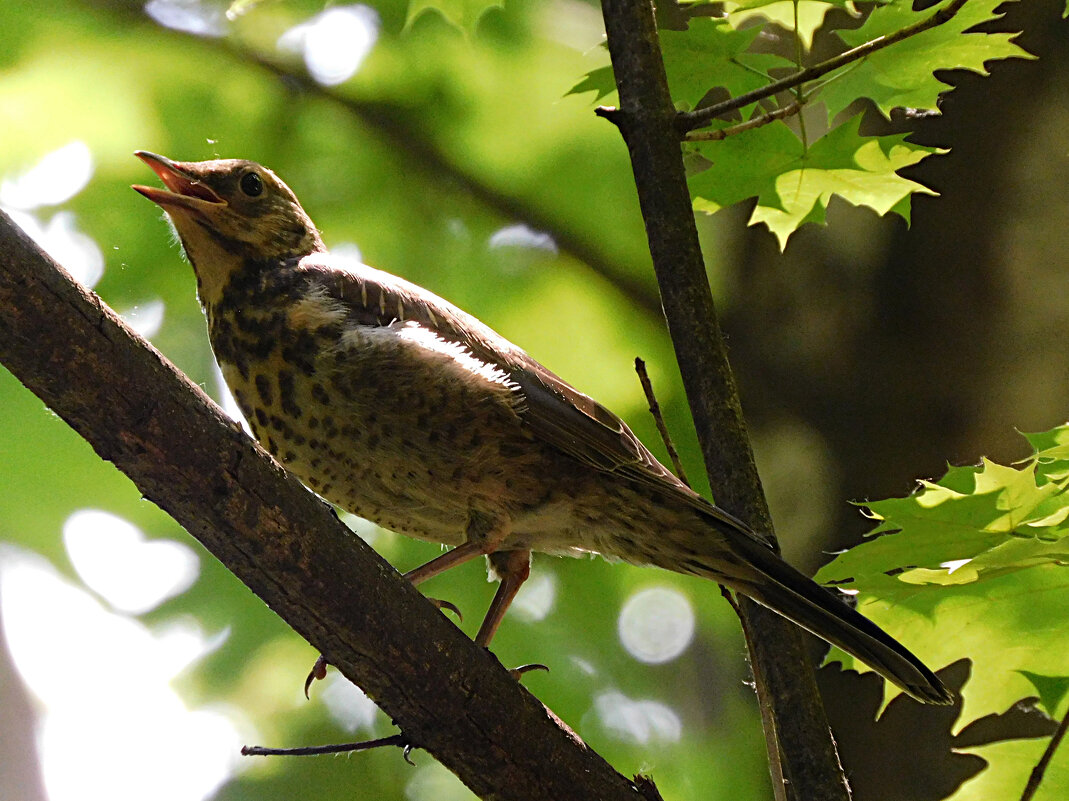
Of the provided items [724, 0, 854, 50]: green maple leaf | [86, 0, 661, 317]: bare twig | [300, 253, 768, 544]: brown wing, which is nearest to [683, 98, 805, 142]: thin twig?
[724, 0, 854, 50]: green maple leaf

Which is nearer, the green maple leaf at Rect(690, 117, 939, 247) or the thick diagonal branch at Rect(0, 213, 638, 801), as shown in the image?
the thick diagonal branch at Rect(0, 213, 638, 801)

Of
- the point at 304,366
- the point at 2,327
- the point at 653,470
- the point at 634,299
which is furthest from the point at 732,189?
the point at 2,327

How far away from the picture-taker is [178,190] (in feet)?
6.99

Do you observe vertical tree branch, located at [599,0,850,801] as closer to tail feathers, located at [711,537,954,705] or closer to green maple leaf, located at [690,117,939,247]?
tail feathers, located at [711,537,954,705]

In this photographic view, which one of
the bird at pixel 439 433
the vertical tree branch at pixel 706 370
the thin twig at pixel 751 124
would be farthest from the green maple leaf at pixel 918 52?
the bird at pixel 439 433

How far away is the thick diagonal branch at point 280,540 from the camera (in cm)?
120

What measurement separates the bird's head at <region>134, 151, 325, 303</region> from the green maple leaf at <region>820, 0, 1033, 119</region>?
1160 millimetres

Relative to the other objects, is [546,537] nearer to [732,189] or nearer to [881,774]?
[732,189]

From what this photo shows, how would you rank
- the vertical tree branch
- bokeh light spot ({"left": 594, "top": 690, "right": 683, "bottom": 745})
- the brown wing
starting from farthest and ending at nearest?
bokeh light spot ({"left": 594, "top": 690, "right": 683, "bottom": 745}) → the brown wing → the vertical tree branch

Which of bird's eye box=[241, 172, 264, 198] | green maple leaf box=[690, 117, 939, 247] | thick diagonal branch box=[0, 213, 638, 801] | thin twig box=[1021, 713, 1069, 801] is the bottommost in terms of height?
thick diagonal branch box=[0, 213, 638, 801]

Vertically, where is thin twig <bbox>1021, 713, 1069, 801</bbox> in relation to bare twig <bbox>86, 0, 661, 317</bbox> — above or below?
below

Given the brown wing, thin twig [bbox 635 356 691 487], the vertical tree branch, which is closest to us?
the vertical tree branch

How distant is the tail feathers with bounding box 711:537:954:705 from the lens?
171cm

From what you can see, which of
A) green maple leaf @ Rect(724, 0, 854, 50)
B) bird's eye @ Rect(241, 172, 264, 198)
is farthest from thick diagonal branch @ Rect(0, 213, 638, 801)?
green maple leaf @ Rect(724, 0, 854, 50)
